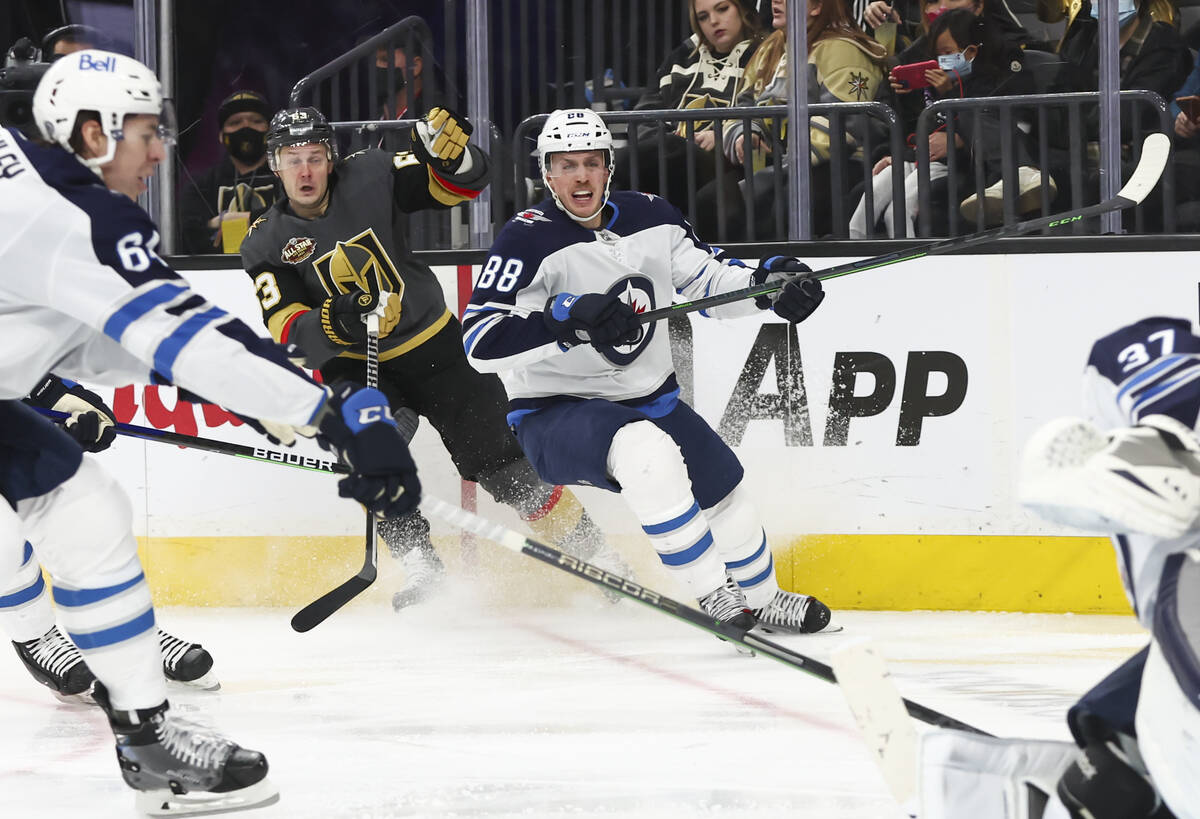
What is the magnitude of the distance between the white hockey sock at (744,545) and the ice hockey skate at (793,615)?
20mm

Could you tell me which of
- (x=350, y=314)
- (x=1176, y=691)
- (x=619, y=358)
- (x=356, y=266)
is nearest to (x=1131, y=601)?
(x=1176, y=691)

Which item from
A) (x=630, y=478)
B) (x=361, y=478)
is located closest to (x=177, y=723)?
(x=361, y=478)

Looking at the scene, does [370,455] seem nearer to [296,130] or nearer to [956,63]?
[296,130]

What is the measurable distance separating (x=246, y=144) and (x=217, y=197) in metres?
0.24

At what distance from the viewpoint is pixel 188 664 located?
113 inches

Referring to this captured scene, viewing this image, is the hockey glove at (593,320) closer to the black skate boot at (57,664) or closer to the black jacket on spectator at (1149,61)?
the black skate boot at (57,664)

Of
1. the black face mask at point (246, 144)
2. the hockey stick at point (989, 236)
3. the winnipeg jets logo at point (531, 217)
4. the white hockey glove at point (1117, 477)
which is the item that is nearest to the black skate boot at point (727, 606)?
the hockey stick at point (989, 236)

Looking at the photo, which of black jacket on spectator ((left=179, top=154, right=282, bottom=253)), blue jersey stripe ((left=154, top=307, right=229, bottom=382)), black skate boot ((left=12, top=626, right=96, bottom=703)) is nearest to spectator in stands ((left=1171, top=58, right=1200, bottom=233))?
black jacket on spectator ((left=179, top=154, right=282, bottom=253))

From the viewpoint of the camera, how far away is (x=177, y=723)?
2.12 meters

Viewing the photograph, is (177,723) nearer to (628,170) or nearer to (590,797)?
(590,797)

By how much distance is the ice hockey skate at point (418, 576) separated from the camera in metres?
3.57

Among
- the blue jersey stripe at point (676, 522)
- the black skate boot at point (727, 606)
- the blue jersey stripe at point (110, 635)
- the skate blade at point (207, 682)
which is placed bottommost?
the skate blade at point (207, 682)

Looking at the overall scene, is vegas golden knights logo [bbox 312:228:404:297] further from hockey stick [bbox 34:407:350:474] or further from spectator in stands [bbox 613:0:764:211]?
spectator in stands [bbox 613:0:764:211]

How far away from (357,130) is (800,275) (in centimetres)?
150
